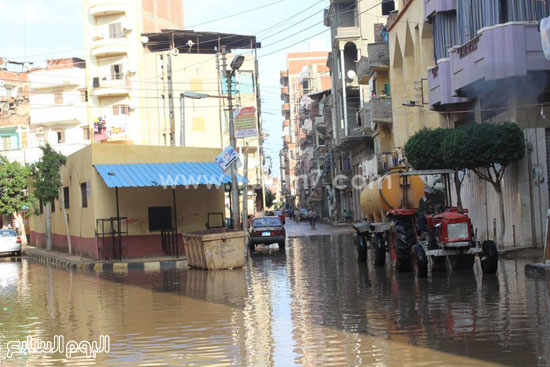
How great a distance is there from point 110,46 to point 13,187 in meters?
25.4

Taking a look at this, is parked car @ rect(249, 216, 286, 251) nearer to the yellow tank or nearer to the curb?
the curb

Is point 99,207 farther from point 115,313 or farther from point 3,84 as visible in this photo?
point 3,84

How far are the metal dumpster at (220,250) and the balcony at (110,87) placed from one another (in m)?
52.7

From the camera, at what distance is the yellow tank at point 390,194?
70.6ft

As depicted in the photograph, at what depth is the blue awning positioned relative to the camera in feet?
92.6

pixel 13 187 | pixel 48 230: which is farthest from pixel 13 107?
pixel 48 230

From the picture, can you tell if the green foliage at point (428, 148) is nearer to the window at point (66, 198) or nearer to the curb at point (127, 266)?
the curb at point (127, 266)

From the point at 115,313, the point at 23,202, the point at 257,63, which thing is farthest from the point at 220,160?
the point at 257,63

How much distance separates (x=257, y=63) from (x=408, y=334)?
74.1 meters

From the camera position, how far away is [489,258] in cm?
1778

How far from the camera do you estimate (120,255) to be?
94.9 ft
